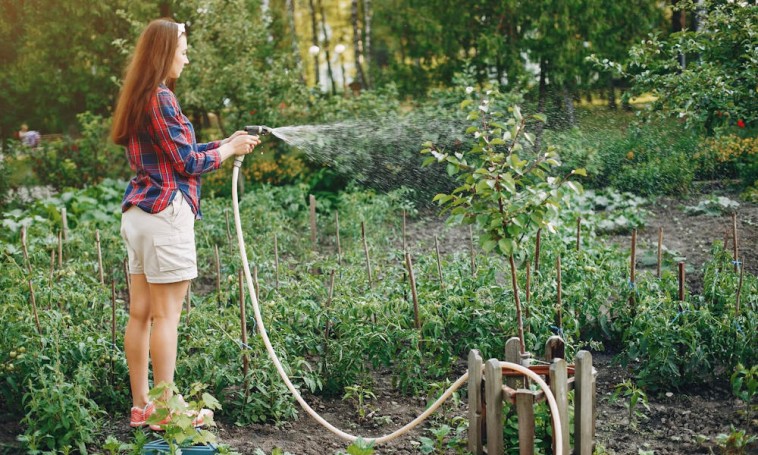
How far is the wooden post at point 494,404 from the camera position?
9.87 feet

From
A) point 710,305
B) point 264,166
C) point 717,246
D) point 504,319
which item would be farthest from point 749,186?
point 264,166

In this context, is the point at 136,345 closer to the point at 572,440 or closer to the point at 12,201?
the point at 572,440

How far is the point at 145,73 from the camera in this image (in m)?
3.31

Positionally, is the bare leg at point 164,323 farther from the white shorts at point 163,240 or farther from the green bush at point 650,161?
the green bush at point 650,161

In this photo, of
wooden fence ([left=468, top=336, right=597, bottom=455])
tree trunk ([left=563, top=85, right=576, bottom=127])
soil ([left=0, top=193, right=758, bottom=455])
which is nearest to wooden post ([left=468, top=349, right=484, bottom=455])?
wooden fence ([left=468, top=336, right=597, bottom=455])

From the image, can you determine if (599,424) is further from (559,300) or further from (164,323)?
(164,323)

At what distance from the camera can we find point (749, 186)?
7.75 m

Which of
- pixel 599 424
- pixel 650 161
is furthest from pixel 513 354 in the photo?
pixel 650 161

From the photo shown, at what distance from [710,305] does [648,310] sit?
0.49m

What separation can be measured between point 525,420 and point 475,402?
9.7 inches

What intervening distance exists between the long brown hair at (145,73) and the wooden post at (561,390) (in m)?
1.93

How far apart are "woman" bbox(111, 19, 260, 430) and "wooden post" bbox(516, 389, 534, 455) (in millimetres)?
1411

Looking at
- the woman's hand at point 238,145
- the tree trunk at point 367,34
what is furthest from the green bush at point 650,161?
the tree trunk at point 367,34

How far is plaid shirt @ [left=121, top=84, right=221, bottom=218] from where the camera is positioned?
130 inches
